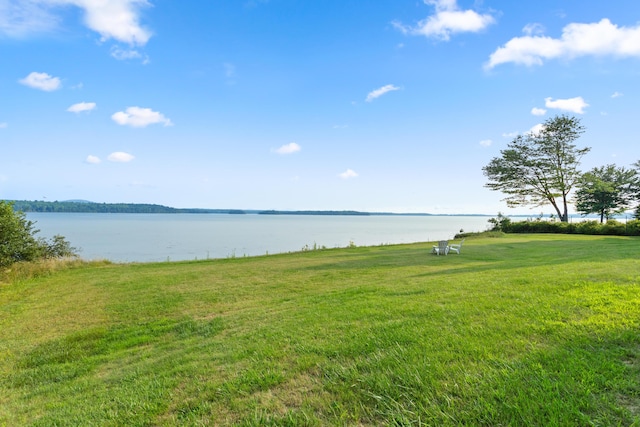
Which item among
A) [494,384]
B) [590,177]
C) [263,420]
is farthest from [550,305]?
[590,177]

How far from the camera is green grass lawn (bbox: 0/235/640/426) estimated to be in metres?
2.61

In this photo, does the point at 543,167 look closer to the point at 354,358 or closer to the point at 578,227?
the point at 578,227

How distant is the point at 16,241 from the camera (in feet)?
46.2

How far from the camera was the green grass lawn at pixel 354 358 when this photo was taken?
8.57ft

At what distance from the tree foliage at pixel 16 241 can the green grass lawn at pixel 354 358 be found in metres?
6.80

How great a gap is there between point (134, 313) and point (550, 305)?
8.36m

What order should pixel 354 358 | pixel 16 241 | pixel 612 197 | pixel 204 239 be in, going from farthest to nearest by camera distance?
pixel 204 239, pixel 612 197, pixel 16 241, pixel 354 358

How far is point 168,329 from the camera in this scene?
21.4ft

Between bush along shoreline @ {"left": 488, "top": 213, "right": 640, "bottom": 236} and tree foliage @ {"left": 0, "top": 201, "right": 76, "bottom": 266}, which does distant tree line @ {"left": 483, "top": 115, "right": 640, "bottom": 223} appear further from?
tree foliage @ {"left": 0, "top": 201, "right": 76, "bottom": 266}

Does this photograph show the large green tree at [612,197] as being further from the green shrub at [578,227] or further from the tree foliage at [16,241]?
the tree foliage at [16,241]

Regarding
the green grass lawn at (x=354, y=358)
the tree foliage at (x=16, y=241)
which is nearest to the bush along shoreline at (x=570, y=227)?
the green grass lawn at (x=354, y=358)

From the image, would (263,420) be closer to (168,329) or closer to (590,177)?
(168,329)

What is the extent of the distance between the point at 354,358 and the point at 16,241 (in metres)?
16.9

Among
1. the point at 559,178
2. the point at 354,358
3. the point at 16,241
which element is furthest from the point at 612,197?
the point at 16,241
